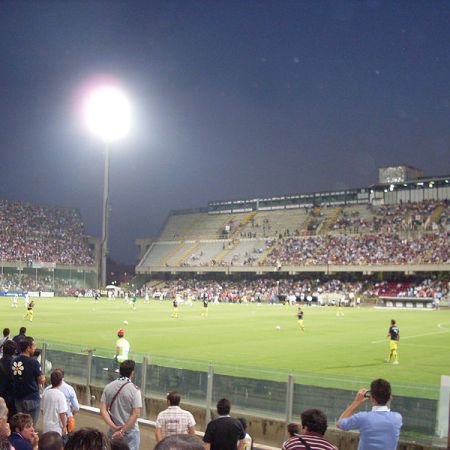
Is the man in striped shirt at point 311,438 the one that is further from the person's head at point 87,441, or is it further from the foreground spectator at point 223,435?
the person's head at point 87,441

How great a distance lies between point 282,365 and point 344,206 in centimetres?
7007

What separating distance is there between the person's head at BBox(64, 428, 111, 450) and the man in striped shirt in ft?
5.80

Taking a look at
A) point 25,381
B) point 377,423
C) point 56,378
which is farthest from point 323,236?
point 377,423

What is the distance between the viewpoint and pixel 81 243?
10000cm

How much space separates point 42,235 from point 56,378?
298 ft

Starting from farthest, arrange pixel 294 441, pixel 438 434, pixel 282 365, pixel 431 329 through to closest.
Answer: pixel 431 329
pixel 282 365
pixel 438 434
pixel 294 441

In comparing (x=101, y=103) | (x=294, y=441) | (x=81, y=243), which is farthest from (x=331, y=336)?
(x=81, y=243)

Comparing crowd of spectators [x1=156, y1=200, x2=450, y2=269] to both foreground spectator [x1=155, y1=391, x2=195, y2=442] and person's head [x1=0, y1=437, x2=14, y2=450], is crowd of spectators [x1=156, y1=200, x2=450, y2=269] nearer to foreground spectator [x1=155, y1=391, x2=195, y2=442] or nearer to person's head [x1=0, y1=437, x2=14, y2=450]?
foreground spectator [x1=155, y1=391, x2=195, y2=442]

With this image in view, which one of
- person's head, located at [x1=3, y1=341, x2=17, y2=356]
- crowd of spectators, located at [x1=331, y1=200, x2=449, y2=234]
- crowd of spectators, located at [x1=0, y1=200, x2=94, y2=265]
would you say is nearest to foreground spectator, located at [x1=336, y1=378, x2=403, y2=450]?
person's head, located at [x1=3, y1=341, x2=17, y2=356]

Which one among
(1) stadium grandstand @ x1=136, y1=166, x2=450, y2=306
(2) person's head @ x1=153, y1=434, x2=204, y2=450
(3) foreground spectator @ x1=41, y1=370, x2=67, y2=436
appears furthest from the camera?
(1) stadium grandstand @ x1=136, y1=166, x2=450, y2=306

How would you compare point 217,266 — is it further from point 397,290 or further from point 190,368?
point 190,368

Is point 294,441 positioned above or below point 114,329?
above

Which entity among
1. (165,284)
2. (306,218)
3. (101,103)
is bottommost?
(165,284)

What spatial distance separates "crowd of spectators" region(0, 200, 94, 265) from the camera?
87.4 metres
